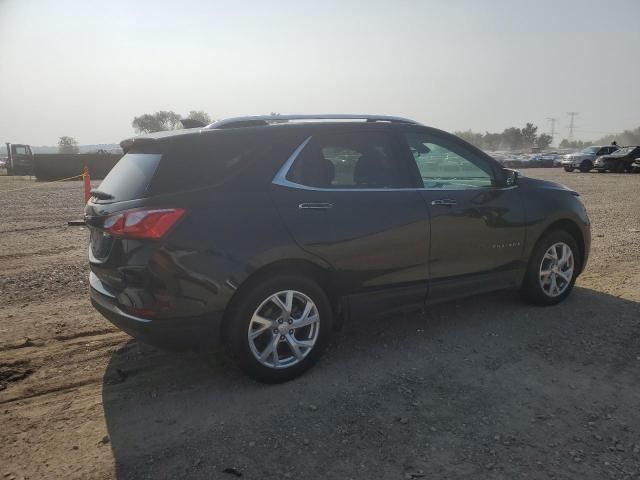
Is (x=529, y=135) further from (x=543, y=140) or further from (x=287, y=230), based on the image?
(x=287, y=230)

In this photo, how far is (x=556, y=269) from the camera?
4.87 metres

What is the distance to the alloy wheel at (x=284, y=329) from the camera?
3.30 m

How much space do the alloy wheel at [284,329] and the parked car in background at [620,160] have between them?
31941 mm

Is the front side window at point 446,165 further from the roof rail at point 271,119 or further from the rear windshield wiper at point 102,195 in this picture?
the rear windshield wiper at point 102,195

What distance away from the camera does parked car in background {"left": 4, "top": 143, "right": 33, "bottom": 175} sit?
3456 cm

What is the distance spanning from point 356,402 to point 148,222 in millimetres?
1734

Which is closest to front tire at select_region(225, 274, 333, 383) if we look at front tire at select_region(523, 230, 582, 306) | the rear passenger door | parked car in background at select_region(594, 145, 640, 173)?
the rear passenger door

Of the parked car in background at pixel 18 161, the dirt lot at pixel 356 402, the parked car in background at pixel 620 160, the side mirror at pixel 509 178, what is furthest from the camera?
the parked car in background at pixel 18 161

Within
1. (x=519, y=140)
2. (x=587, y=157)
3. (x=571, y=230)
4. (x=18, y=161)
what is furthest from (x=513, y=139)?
(x=571, y=230)

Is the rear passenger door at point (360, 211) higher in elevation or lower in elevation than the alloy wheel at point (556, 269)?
higher

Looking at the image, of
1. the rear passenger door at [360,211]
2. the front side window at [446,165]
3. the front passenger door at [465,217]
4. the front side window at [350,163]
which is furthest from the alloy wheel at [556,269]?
Result: the front side window at [350,163]

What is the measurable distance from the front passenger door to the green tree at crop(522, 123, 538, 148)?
419 ft

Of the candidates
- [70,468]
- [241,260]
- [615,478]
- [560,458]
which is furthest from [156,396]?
[615,478]

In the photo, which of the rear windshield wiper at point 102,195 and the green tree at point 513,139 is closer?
the rear windshield wiper at point 102,195
